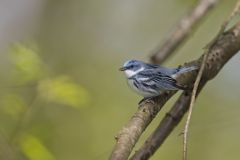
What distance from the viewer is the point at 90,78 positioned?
720 cm

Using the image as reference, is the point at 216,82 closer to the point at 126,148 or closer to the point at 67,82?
the point at 67,82

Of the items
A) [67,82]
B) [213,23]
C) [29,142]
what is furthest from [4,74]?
[29,142]

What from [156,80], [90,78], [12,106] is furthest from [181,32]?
[90,78]

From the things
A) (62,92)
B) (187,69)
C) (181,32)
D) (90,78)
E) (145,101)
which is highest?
(90,78)

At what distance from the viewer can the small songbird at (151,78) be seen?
126 inches

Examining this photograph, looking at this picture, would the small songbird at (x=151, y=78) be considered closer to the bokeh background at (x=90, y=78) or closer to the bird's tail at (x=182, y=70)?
the bird's tail at (x=182, y=70)

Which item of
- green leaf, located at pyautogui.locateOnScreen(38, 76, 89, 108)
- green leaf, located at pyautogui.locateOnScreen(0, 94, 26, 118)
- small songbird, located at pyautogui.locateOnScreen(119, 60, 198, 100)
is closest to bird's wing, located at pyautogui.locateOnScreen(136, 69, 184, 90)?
small songbird, located at pyautogui.locateOnScreen(119, 60, 198, 100)

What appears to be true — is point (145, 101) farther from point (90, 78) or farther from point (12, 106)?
point (90, 78)

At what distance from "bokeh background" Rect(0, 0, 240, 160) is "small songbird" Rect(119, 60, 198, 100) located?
31 cm

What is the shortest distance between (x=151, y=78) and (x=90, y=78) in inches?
141

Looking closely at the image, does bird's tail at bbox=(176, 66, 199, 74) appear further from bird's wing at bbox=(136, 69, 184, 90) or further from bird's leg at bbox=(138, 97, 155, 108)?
bird's leg at bbox=(138, 97, 155, 108)

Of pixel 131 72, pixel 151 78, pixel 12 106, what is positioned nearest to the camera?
pixel 12 106

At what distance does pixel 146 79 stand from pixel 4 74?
2.88 metres

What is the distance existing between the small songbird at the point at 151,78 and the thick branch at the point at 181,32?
0.14 metres
